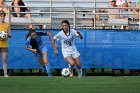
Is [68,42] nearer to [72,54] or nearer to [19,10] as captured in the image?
[72,54]

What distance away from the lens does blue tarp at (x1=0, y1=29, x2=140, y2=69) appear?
23.4 m

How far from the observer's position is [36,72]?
24891 millimetres

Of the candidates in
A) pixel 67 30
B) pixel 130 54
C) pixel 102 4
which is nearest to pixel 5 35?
pixel 67 30

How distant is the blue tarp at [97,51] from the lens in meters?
23.4

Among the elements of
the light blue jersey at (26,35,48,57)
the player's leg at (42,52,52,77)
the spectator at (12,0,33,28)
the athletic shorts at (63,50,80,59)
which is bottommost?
the player's leg at (42,52,52,77)

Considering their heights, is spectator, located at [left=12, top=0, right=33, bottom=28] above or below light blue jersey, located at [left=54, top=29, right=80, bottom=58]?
above

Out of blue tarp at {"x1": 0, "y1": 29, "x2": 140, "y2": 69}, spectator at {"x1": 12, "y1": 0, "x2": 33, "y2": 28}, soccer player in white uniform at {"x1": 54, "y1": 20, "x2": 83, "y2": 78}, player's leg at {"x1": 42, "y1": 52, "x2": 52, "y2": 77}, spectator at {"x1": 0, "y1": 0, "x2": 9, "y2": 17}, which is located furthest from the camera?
spectator at {"x1": 12, "y1": 0, "x2": 33, "y2": 28}

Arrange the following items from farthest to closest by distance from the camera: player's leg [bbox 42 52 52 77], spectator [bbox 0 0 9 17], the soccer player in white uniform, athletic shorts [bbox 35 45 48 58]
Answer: spectator [bbox 0 0 9 17] < athletic shorts [bbox 35 45 48 58] < the soccer player in white uniform < player's leg [bbox 42 52 52 77]

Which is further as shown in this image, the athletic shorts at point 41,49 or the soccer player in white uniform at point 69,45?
the athletic shorts at point 41,49

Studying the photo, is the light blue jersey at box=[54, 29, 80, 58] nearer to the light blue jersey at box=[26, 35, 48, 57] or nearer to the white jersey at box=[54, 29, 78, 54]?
the white jersey at box=[54, 29, 78, 54]

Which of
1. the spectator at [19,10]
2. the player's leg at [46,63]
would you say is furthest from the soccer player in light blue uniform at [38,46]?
the spectator at [19,10]

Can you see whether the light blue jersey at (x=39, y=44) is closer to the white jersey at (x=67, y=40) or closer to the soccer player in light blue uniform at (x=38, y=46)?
the soccer player in light blue uniform at (x=38, y=46)

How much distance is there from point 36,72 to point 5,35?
13.1ft

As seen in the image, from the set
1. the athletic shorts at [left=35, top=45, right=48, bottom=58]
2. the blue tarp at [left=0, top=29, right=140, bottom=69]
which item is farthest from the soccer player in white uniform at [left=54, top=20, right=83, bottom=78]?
the blue tarp at [left=0, top=29, right=140, bottom=69]
